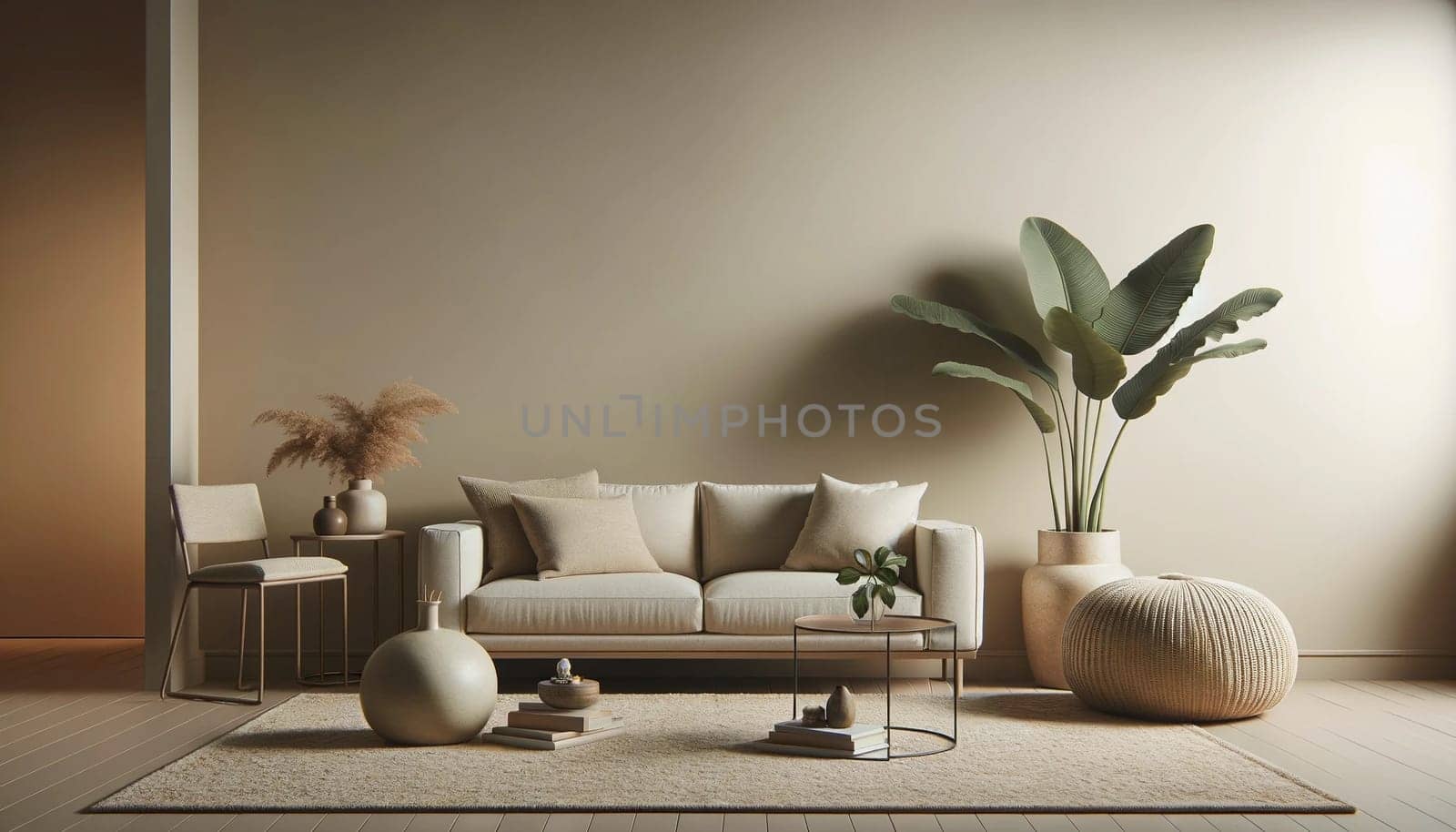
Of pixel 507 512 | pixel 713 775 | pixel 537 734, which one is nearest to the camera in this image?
pixel 713 775

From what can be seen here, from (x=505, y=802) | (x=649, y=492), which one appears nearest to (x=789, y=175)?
(x=649, y=492)

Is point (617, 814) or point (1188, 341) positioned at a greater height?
point (1188, 341)

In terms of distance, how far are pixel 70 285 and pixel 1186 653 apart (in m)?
5.65

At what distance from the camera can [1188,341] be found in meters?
4.80

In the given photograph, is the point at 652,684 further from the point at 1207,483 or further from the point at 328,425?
the point at 1207,483

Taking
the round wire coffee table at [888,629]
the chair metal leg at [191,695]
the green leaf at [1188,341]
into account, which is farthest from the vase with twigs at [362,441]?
the green leaf at [1188,341]

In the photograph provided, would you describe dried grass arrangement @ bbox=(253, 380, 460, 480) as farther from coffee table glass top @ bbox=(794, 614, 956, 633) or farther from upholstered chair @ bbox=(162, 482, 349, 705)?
coffee table glass top @ bbox=(794, 614, 956, 633)

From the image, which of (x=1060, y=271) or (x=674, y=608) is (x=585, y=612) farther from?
(x=1060, y=271)

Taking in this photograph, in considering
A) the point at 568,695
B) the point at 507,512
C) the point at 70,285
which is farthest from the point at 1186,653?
the point at 70,285

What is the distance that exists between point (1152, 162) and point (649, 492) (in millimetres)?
2579

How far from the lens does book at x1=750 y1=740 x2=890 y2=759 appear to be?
11.4 feet

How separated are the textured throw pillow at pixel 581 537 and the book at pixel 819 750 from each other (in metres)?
1.32

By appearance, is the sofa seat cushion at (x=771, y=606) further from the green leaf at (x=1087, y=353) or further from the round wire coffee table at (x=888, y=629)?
the green leaf at (x=1087, y=353)

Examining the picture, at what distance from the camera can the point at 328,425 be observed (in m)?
4.98
